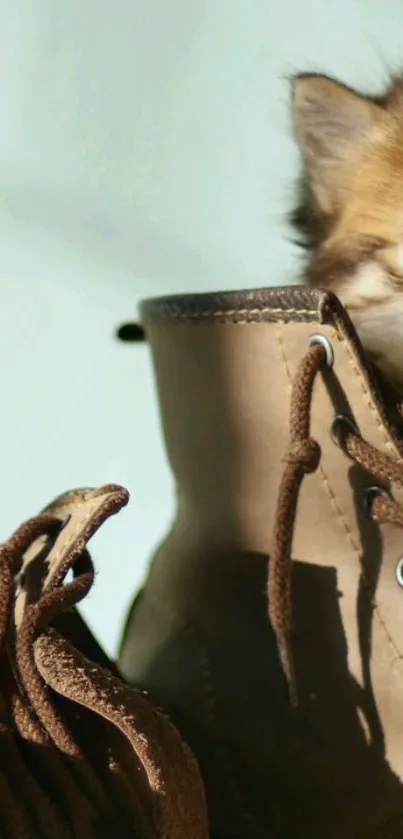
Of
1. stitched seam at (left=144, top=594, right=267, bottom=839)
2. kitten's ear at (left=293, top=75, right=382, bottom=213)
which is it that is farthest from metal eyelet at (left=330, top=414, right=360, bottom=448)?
kitten's ear at (left=293, top=75, right=382, bottom=213)

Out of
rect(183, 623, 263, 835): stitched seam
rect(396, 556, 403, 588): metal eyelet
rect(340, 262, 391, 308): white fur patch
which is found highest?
rect(340, 262, 391, 308): white fur patch

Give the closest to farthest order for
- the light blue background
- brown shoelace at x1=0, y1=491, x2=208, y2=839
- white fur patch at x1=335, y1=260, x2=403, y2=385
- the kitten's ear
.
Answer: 1. brown shoelace at x1=0, y1=491, x2=208, y2=839
2. white fur patch at x1=335, y1=260, x2=403, y2=385
3. the kitten's ear
4. the light blue background

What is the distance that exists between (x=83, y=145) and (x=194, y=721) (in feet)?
1.82

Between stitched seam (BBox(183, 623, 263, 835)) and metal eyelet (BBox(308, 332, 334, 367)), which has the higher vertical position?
metal eyelet (BBox(308, 332, 334, 367))

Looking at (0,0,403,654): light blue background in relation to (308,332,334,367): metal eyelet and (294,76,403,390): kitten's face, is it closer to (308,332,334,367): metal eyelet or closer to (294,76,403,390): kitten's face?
(294,76,403,390): kitten's face

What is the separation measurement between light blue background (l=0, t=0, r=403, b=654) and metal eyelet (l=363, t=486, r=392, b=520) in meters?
0.42

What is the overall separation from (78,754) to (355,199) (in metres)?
0.37

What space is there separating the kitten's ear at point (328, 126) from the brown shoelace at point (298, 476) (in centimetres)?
26

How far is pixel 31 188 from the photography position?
83 cm

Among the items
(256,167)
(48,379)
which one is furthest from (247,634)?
(256,167)

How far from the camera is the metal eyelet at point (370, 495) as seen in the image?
1.32ft

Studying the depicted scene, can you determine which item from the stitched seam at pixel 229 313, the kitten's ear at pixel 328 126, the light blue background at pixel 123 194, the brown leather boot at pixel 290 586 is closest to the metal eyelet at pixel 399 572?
the brown leather boot at pixel 290 586

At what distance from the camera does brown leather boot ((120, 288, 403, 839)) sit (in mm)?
396

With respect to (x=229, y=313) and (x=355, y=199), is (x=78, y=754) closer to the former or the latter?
(x=229, y=313)
